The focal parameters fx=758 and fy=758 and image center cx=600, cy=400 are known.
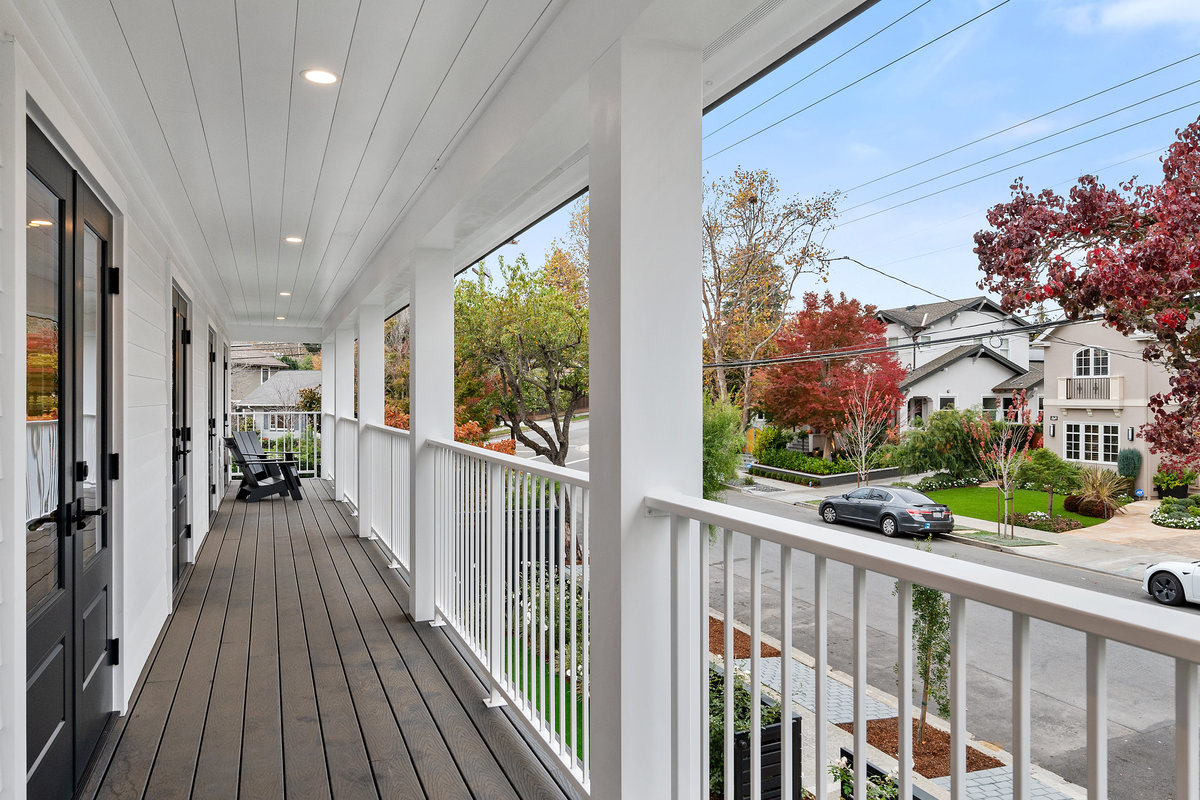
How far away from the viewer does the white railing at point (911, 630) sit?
770 mm

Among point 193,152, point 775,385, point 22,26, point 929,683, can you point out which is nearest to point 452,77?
point 22,26

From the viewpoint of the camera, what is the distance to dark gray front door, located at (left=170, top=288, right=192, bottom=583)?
5.02m

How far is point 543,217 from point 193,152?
5.06 ft

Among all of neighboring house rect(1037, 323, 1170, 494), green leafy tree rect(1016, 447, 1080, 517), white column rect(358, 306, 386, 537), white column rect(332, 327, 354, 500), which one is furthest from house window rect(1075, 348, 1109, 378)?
white column rect(332, 327, 354, 500)

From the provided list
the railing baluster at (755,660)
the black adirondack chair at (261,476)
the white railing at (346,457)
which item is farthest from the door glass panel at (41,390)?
the black adirondack chair at (261,476)

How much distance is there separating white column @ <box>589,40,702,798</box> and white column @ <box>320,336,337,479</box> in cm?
812

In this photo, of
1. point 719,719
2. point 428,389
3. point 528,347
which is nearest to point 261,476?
point 528,347

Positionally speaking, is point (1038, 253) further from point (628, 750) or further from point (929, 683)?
point (628, 750)

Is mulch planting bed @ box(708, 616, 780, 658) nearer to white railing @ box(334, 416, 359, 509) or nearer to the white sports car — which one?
the white sports car

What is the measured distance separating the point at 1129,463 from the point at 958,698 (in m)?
0.38

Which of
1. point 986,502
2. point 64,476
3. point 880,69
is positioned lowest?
point 64,476

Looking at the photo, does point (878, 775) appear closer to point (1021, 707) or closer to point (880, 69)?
point (1021, 707)

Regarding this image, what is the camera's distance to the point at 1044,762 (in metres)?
0.95

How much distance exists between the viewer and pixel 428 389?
4.20 metres
